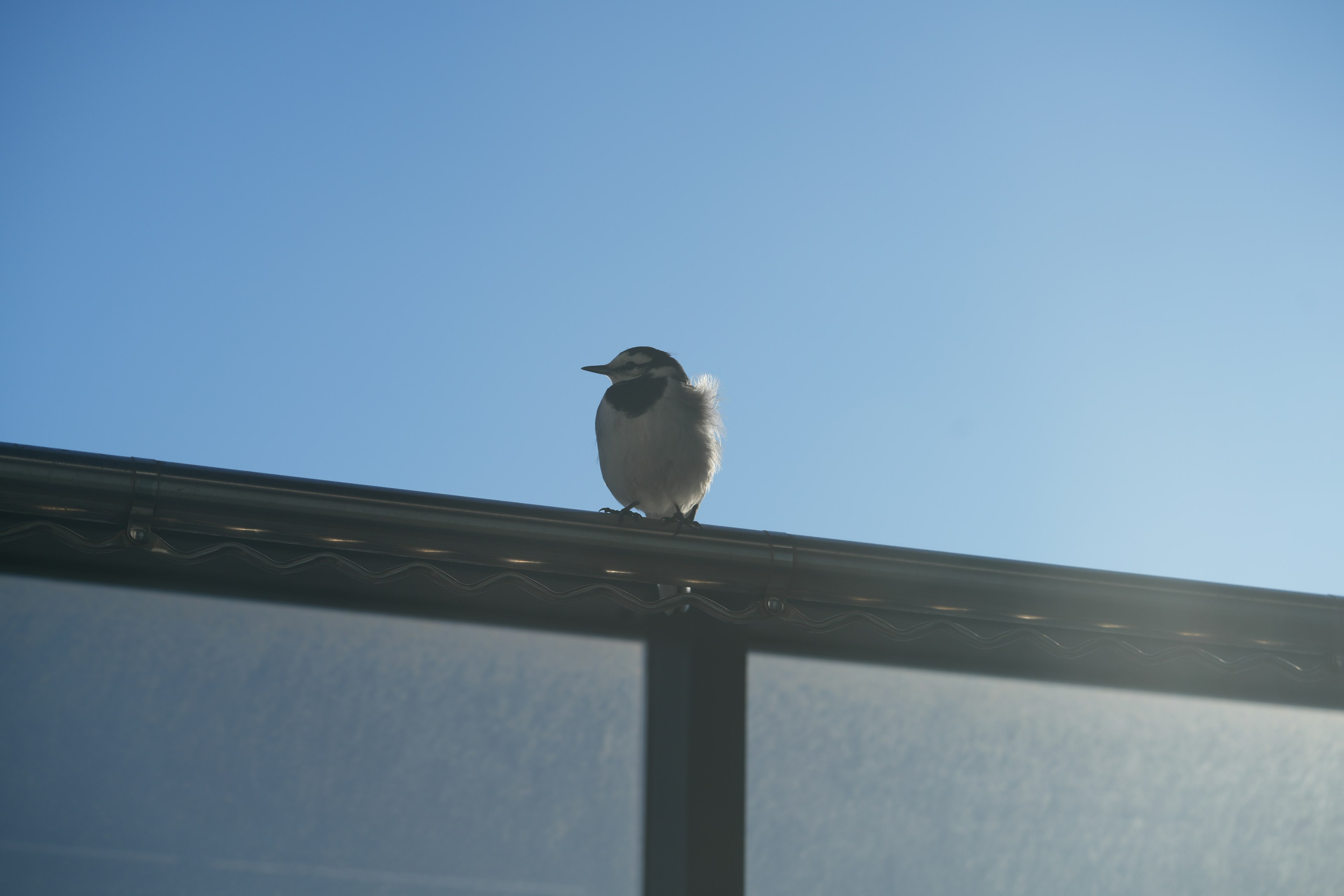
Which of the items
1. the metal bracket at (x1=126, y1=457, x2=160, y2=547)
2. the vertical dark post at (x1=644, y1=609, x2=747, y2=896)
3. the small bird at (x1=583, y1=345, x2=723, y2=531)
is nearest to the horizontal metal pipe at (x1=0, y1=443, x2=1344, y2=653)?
the metal bracket at (x1=126, y1=457, x2=160, y2=547)

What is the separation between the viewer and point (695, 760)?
5.84 ft

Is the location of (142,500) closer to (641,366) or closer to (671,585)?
(671,585)

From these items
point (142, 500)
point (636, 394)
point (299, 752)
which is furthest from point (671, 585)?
point (636, 394)

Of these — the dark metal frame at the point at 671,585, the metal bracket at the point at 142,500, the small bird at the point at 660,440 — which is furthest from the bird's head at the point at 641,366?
the metal bracket at the point at 142,500

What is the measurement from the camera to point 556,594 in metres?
1.71

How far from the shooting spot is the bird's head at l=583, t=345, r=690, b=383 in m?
3.11

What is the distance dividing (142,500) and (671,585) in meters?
0.78

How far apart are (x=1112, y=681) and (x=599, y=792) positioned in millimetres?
1010

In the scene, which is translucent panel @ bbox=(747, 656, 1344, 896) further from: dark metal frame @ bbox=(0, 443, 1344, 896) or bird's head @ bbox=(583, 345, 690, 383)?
bird's head @ bbox=(583, 345, 690, 383)

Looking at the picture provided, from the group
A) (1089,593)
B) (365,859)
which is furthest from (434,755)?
(1089,593)

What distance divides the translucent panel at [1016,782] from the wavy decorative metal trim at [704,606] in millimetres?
166

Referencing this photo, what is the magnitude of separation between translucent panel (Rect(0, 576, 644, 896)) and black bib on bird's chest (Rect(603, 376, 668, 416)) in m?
1.13

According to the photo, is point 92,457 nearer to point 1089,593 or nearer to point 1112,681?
point 1089,593

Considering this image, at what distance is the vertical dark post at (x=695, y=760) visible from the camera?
176 cm
